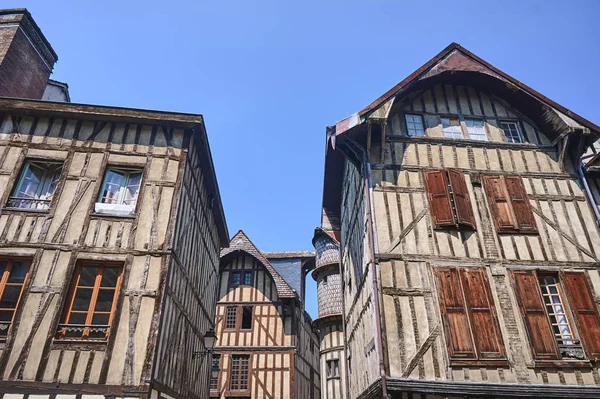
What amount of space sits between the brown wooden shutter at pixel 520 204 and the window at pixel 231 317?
13.6 meters

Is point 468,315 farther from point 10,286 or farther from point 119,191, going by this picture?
point 10,286

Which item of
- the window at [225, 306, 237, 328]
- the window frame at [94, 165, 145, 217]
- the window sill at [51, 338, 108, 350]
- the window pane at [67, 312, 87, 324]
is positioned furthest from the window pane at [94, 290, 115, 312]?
the window at [225, 306, 237, 328]

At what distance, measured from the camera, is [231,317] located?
19.0m

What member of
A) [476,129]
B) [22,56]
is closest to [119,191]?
[22,56]

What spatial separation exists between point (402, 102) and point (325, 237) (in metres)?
10.5

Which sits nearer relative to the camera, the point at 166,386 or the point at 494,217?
the point at 166,386

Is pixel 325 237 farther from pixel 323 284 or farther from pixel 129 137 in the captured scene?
pixel 129 137

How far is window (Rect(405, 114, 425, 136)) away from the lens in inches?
414

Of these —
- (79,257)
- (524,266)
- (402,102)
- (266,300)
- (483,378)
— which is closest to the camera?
(483,378)

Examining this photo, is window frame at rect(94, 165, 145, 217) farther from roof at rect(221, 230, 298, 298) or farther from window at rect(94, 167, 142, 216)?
roof at rect(221, 230, 298, 298)

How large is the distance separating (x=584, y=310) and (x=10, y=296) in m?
11.4

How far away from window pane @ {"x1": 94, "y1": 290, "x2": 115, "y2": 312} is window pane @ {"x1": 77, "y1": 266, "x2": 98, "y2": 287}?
0.36 metres

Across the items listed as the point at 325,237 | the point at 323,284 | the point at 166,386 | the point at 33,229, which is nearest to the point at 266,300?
the point at 323,284

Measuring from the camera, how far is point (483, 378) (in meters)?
7.41
